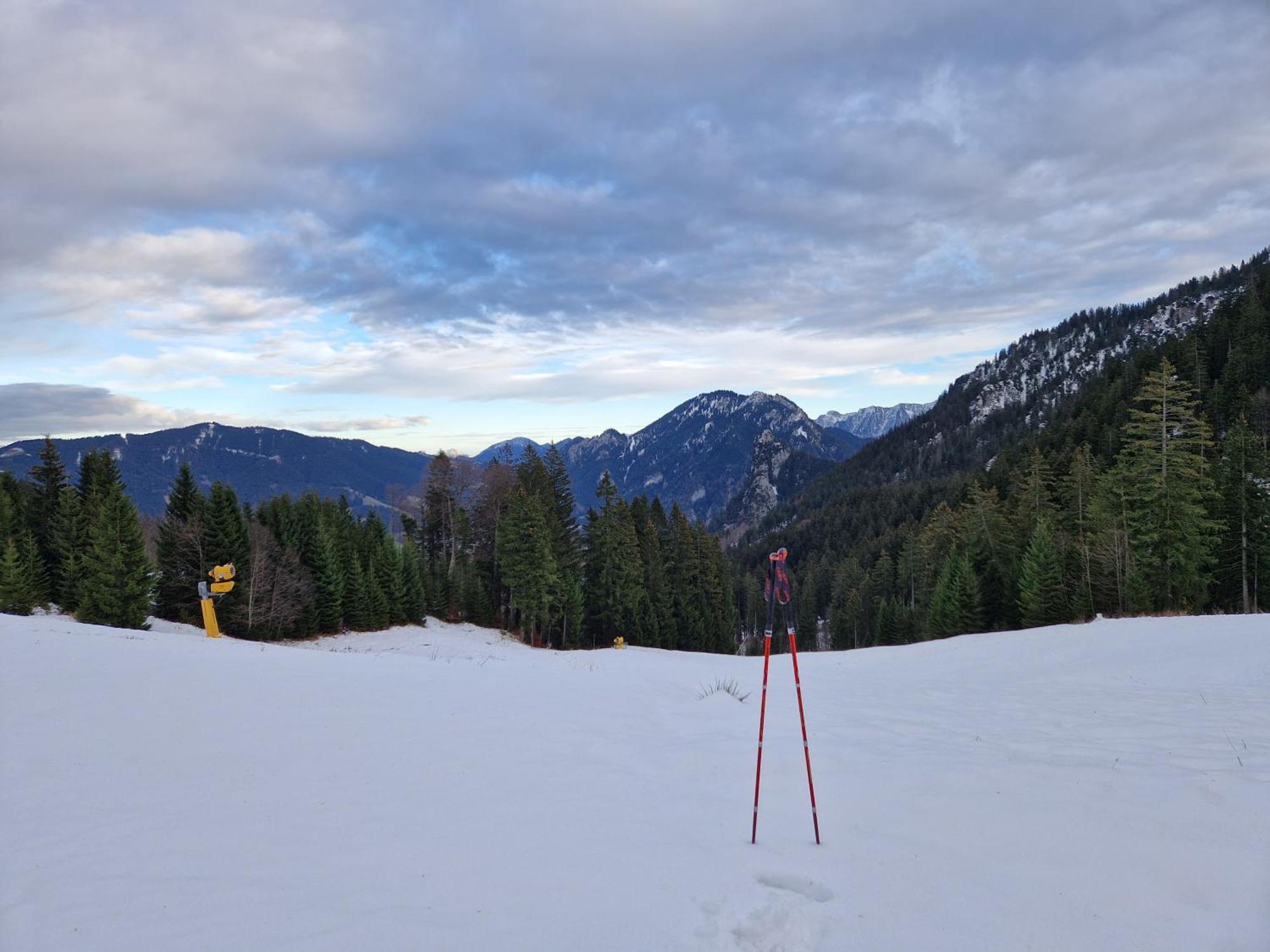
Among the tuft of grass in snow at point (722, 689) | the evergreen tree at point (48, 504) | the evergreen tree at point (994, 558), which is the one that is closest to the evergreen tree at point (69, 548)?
the evergreen tree at point (48, 504)

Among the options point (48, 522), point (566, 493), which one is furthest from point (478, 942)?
point (566, 493)

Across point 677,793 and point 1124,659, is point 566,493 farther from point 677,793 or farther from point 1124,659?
point 677,793

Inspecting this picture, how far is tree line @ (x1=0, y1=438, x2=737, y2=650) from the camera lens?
95.1 feet

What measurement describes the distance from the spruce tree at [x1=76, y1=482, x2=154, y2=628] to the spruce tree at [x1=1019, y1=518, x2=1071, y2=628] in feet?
142

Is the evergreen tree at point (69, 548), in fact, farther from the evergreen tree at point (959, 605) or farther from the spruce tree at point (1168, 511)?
the spruce tree at point (1168, 511)

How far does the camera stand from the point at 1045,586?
3459cm

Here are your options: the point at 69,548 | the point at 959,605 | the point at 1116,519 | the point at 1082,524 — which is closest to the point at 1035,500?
the point at 1082,524

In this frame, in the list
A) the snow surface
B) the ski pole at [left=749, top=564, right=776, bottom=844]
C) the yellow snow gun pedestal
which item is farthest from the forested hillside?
the yellow snow gun pedestal

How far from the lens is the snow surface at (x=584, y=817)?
4.00m

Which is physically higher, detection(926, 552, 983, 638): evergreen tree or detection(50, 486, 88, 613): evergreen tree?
detection(50, 486, 88, 613): evergreen tree

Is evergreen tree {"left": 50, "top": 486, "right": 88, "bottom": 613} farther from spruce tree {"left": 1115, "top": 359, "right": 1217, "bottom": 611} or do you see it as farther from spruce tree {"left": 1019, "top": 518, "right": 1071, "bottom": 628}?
spruce tree {"left": 1115, "top": 359, "right": 1217, "bottom": 611}

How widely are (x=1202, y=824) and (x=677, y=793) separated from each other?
4377 millimetres

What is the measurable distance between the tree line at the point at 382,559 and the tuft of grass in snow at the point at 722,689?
2641 cm

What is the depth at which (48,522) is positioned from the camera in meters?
32.1
